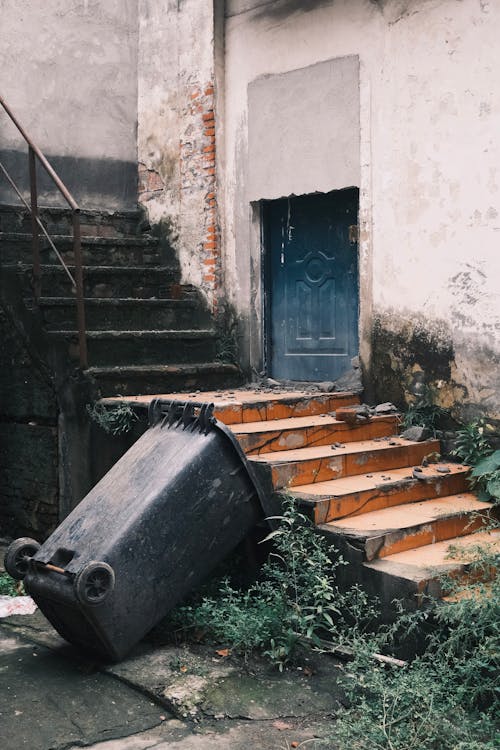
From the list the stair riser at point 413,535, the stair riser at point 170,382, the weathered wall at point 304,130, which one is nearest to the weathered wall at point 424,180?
the weathered wall at point 304,130

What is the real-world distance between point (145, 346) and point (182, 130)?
2.34 m

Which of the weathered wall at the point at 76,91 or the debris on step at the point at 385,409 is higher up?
the weathered wall at the point at 76,91

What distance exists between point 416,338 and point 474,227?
903 mm

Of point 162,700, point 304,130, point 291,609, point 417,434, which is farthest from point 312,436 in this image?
point 304,130

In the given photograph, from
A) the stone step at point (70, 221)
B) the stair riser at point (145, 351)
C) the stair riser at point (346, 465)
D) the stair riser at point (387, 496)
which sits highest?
the stone step at point (70, 221)

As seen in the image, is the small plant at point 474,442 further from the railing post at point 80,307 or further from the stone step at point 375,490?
the railing post at point 80,307

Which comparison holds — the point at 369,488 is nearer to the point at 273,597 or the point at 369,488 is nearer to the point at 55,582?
the point at 273,597

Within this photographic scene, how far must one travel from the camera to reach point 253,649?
4281 millimetres

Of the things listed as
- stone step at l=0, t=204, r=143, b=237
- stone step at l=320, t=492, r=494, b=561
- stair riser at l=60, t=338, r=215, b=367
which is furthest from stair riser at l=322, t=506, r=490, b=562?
stone step at l=0, t=204, r=143, b=237

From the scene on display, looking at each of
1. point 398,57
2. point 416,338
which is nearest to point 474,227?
point 416,338

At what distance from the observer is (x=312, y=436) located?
557cm

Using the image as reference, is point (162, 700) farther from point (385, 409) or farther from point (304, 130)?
point (304, 130)

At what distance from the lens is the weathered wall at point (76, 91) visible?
7.91m

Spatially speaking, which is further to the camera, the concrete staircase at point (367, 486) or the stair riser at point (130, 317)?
the stair riser at point (130, 317)
